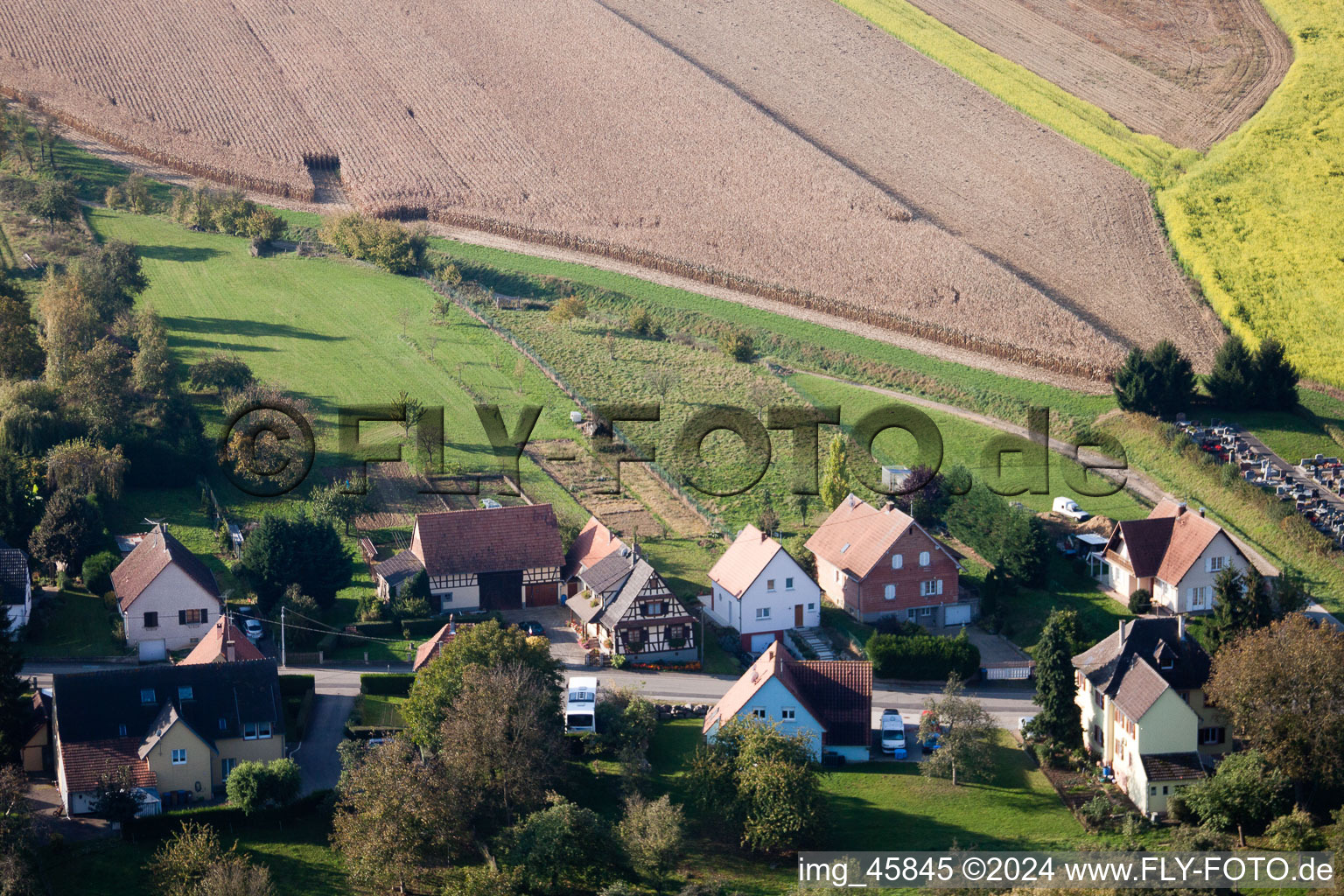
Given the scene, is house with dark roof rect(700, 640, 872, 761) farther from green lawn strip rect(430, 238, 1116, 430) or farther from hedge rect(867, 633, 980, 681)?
green lawn strip rect(430, 238, 1116, 430)

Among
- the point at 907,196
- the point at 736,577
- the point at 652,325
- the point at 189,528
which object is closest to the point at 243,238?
the point at 652,325

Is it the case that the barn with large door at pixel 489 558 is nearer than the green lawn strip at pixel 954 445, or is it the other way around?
the barn with large door at pixel 489 558

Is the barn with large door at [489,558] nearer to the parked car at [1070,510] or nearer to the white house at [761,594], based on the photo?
the white house at [761,594]

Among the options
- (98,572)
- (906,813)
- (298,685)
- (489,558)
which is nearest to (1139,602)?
(906,813)

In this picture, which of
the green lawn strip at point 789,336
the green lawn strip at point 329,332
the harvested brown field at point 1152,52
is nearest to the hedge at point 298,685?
the green lawn strip at point 329,332

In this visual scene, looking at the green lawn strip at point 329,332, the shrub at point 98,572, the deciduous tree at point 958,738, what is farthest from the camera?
the green lawn strip at point 329,332

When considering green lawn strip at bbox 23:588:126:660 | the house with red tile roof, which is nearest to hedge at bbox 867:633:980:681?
the house with red tile roof

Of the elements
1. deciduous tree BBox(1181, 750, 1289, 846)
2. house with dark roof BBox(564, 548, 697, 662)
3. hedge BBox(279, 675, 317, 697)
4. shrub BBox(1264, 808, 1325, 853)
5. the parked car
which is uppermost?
the parked car
